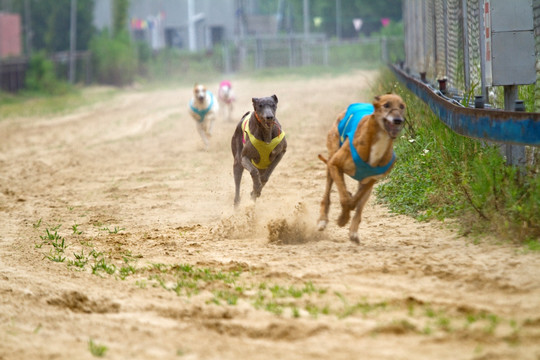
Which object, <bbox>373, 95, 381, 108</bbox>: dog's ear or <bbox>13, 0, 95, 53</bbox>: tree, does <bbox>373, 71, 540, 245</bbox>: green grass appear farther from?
<bbox>13, 0, 95, 53</bbox>: tree

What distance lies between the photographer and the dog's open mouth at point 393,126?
17.0ft

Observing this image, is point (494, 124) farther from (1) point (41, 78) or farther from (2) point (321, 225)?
(1) point (41, 78)

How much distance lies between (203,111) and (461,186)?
8.14 metres

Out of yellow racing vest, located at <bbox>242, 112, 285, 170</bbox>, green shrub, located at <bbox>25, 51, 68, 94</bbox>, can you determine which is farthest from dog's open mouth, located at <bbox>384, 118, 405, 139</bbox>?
green shrub, located at <bbox>25, 51, 68, 94</bbox>

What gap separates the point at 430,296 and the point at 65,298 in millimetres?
2070

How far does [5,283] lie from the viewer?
505 centimetres

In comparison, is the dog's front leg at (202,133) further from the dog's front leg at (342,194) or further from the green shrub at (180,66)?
the green shrub at (180,66)

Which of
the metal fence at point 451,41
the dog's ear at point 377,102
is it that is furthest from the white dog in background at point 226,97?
the dog's ear at point 377,102

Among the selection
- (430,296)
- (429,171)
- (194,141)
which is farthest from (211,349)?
(194,141)

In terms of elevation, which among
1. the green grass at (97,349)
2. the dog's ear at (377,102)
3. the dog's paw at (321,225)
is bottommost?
the green grass at (97,349)

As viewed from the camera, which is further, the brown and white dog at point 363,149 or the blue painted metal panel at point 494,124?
the brown and white dog at point 363,149

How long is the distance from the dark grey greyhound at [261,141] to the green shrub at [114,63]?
109ft

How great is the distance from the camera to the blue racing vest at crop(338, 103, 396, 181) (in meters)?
5.52

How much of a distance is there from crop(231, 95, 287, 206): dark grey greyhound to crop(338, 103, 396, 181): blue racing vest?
4.27 feet
